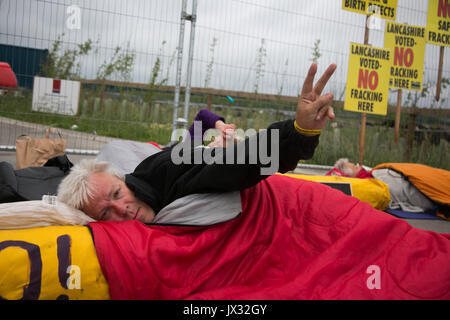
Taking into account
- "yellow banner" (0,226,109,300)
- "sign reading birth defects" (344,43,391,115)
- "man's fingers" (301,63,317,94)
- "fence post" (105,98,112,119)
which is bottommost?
"yellow banner" (0,226,109,300)

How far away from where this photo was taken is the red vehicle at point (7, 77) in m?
4.34

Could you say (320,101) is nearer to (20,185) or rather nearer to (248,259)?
(248,259)

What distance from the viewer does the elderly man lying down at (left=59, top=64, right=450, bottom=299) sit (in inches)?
57.4

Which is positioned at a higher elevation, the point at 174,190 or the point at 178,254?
the point at 174,190

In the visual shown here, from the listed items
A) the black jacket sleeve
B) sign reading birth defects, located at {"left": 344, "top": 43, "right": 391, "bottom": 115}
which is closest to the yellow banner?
the black jacket sleeve

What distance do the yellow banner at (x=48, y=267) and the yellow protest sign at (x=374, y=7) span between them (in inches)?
206

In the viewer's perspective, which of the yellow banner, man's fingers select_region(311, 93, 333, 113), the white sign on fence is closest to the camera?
man's fingers select_region(311, 93, 333, 113)

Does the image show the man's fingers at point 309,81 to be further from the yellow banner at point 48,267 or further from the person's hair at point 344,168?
the person's hair at point 344,168

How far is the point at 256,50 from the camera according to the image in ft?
17.9

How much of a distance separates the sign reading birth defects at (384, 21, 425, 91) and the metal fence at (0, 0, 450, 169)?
1.18 feet

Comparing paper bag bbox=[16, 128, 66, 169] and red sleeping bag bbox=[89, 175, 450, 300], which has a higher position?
paper bag bbox=[16, 128, 66, 169]

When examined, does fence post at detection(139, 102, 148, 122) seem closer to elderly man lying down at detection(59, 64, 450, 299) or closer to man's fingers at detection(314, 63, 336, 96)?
elderly man lying down at detection(59, 64, 450, 299)
